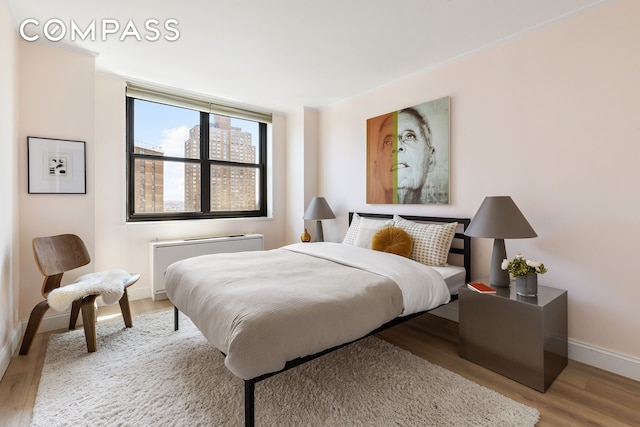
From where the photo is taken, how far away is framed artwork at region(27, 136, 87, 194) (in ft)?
8.52

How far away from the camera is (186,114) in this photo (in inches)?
155

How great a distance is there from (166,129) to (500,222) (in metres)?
3.81

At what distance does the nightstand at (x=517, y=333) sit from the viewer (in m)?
1.81

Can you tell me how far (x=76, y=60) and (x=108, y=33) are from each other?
22.9 inches

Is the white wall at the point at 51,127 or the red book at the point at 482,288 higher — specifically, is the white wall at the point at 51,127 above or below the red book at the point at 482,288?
above

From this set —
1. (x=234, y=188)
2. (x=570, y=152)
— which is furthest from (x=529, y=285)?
(x=234, y=188)

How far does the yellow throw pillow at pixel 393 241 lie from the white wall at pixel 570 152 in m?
0.57

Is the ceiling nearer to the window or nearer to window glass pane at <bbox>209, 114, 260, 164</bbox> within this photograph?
the window

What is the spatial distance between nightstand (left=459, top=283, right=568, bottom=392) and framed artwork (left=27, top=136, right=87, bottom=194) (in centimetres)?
347

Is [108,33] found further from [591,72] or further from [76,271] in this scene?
[591,72]

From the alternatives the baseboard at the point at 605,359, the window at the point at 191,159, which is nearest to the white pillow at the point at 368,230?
the baseboard at the point at 605,359

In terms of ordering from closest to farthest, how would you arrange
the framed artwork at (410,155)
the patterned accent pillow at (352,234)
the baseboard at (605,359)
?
the baseboard at (605,359) < the framed artwork at (410,155) < the patterned accent pillow at (352,234)

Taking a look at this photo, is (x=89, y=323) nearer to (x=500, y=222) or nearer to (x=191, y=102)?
(x=191, y=102)

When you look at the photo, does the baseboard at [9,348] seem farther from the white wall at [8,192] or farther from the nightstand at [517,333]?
the nightstand at [517,333]
